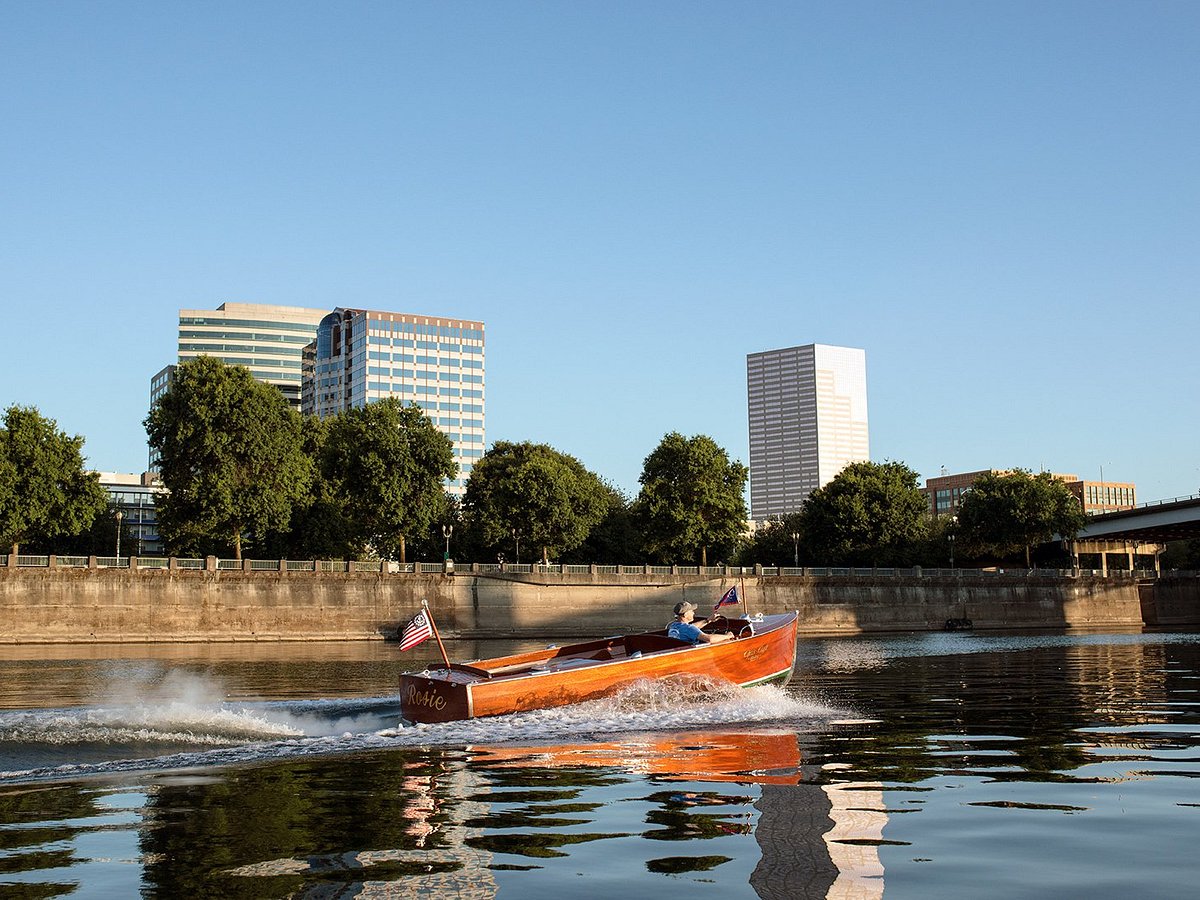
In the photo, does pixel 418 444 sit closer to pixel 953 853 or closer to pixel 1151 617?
pixel 1151 617

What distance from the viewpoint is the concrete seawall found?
72.4 m

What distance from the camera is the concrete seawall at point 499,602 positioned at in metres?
72.4

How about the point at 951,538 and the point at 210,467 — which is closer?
the point at 210,467

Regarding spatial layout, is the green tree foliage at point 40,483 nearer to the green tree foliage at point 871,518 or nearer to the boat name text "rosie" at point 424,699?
the boat name text "rosie" at point 424,699

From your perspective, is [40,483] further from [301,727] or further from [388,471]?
[301,727]

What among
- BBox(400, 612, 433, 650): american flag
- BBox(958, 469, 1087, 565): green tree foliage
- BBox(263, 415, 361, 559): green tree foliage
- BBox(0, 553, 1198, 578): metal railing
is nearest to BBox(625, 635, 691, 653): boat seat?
BBox(400, 612, 433, 650): american flag

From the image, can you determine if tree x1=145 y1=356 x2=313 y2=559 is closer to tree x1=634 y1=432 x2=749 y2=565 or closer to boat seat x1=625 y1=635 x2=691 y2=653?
tree x1=634 y1=432 x2=749 y2=565

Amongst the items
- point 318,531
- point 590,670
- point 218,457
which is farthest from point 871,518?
point 590,670

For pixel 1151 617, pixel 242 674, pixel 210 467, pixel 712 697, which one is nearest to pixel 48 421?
pixel 210 467

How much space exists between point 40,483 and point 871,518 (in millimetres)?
73310

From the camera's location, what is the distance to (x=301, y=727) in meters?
19.5

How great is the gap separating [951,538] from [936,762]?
380ft

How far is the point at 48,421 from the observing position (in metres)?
80.3

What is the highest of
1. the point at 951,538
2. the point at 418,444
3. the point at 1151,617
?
the point at 418,444
